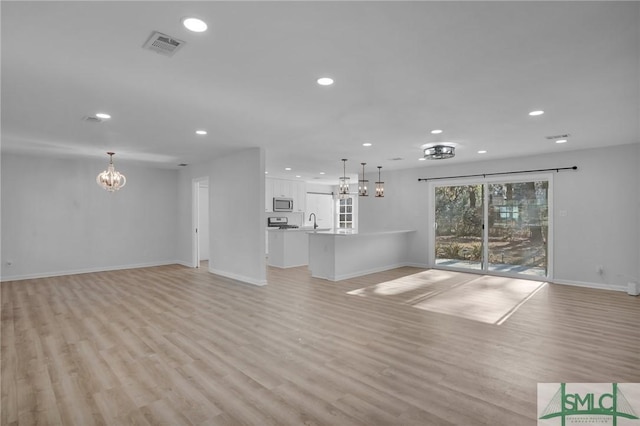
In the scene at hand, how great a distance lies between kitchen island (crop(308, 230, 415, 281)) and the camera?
22.0 ft

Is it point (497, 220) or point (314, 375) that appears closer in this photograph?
point (314, 375)

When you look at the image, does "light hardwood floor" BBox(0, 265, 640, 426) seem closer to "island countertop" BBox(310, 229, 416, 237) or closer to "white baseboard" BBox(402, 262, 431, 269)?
"island countertop" BBox(310, 229, 416, 237)

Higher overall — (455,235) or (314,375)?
(455,235)

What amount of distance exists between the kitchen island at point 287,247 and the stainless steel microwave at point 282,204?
2.14m

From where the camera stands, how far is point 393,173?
9.03 meters

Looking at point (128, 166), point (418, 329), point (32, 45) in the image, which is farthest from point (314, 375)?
point (128, 166)

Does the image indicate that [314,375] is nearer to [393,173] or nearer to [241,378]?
[241,378]

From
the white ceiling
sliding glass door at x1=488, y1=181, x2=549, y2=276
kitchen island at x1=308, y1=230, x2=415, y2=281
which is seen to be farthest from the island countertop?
the white ceiling

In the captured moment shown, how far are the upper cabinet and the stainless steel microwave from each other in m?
0.13

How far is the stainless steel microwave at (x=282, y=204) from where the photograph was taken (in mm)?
10773

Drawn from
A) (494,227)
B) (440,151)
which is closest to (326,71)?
(440,151)

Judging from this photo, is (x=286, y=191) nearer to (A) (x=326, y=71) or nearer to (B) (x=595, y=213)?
(B) (x=595, y=213)

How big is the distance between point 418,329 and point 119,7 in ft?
12.8

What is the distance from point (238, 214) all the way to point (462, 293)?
14.2 feet
